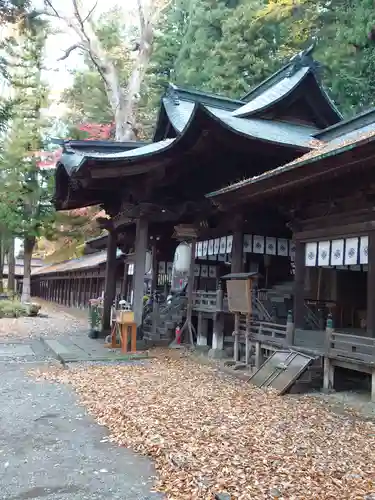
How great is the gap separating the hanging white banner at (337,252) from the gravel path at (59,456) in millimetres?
5008

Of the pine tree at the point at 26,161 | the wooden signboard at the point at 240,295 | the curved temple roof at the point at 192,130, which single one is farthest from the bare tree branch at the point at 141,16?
the wooden signboard at the point at 240,295

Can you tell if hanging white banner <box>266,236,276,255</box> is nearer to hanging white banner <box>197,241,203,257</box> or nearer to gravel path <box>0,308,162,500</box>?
hanging white banner <box>197,241,203,257</box>

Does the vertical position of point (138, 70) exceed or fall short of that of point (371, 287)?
it exceeds it

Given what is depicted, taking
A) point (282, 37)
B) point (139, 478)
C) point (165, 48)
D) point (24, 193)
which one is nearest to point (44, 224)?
point (24, 193)

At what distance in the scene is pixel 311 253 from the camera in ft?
29.2

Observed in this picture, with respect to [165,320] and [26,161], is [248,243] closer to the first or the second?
[165,320]

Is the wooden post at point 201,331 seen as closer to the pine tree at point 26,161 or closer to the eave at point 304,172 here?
the eave at point 304,172

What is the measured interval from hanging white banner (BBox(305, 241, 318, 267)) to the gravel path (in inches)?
196

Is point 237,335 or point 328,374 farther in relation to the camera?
point 237,335

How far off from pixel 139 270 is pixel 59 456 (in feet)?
25.6

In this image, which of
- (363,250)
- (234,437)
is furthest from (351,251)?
(234,437)

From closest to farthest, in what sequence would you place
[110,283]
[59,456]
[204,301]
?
[59,456] → [204,301] → [110,283]

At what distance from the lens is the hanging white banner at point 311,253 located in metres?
8.78

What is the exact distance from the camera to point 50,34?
26906 mm
